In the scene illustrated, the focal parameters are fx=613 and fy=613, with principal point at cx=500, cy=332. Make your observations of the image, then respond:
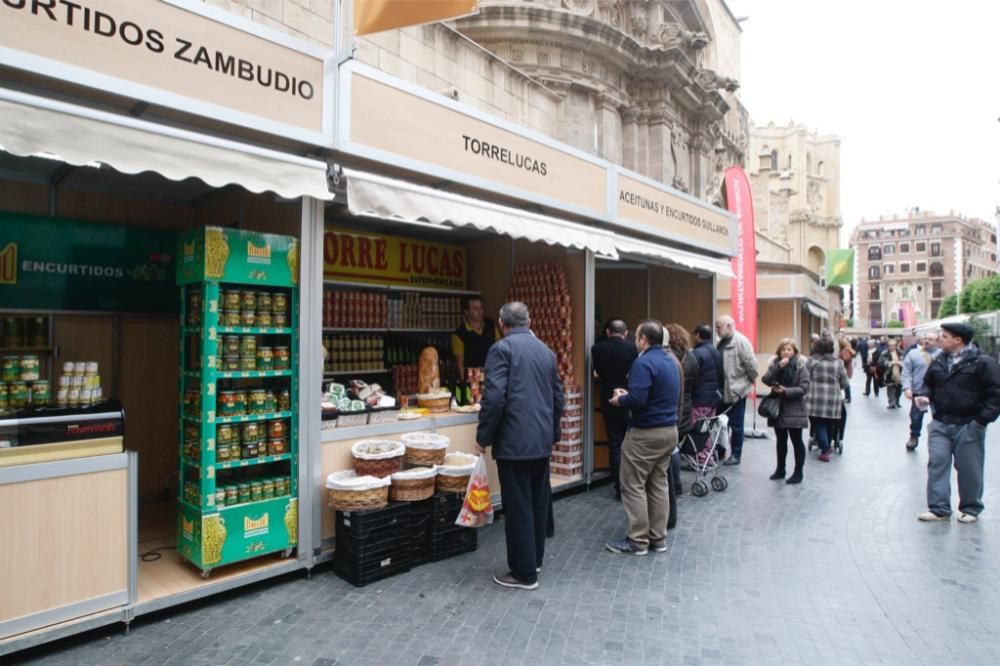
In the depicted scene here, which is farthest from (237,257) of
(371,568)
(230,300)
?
(371,568)

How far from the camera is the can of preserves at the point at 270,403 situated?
440cm

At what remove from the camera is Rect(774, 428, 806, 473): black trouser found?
24.4 ft

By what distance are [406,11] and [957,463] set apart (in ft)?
21.1

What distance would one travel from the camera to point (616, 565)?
4.78 m

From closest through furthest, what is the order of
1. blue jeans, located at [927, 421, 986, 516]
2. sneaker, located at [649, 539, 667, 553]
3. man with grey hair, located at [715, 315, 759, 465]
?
1. sneaker, located at [649, 539, 667, 553]
2. blue jeans, located at [927, 421, 986, 516]
3. man with grey hair, located at [715, 315, 759, 465]

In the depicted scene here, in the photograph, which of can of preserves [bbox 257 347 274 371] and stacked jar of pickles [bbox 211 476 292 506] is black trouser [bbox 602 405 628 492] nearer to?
stacked jar of pickles [bbox 211 476 292 506]

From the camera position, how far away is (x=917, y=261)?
339 ft

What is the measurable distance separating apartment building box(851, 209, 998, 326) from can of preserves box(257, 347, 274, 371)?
367ft

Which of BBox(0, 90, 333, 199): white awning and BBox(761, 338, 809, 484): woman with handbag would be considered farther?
BBox(761, 338, 809, 484): woman with handbag

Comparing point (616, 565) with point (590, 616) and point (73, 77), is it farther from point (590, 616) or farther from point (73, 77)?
point (73, 77)

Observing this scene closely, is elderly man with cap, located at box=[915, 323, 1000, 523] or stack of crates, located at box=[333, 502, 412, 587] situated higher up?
elderly man with cap, located at box=[915, 323, 1000, 523]

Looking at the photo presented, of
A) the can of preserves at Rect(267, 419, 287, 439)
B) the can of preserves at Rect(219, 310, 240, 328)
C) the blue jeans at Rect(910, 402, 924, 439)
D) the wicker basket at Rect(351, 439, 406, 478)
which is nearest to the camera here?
the can of preserves at Rect(219, 310, 240, 328)

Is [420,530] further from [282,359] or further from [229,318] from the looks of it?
[229,318]

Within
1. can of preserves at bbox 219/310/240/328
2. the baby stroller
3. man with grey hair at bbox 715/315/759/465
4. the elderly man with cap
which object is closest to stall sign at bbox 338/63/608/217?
can of preserves at bbox 219/310/240/328
